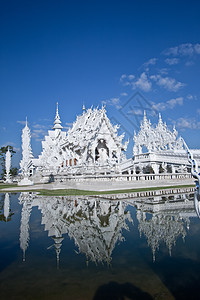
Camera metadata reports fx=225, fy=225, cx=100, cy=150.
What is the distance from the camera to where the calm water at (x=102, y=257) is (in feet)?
10.3

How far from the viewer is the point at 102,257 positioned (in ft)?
14.3

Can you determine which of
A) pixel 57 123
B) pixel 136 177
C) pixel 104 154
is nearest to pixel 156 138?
pixel 104 154

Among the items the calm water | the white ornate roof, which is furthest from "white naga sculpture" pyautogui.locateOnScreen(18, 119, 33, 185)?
the calm water

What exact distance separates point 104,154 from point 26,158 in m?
10.6

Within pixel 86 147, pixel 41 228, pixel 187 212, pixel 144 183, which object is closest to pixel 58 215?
pixel 41 228

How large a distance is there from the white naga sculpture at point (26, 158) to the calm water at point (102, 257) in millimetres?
21325

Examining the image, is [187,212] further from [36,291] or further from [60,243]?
[36,291]

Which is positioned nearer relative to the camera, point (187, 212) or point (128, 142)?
point (187, 212)

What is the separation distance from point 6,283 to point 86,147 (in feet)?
87.9

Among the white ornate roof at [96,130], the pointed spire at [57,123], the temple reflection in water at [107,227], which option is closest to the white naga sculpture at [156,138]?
the white ornate roof at [96,130]

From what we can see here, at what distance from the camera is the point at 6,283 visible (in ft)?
11.2

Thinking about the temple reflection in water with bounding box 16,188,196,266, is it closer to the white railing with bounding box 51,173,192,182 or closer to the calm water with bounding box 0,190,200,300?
the calm water with bounding box 0,190,200,300

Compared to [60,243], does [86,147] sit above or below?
above

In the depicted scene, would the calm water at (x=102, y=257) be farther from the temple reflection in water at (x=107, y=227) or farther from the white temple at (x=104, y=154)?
the white temple at (x=104, y=154)
